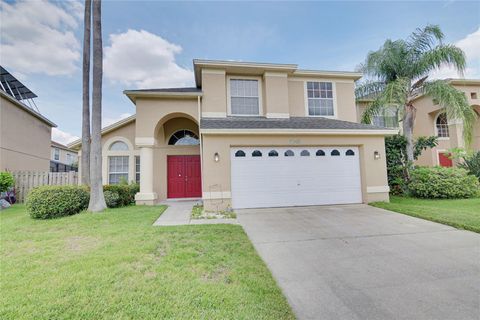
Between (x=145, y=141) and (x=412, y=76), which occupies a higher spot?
(x=412, y=76)

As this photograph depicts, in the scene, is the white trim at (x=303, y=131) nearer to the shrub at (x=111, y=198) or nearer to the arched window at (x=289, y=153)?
the arched window at (x=289, y=153)

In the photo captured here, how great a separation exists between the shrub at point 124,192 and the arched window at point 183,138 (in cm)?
334

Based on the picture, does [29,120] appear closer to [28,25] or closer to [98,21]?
[28,25]

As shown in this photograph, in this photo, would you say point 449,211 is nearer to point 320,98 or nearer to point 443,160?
point 320,98

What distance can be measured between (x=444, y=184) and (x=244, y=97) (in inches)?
393

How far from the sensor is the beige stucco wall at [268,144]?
8836 millimetres

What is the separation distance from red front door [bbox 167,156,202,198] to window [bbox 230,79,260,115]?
3.61 metres

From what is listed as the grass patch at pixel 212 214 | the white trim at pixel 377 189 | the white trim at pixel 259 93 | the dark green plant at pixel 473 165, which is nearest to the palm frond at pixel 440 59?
the dark green plant at pixel 473 165

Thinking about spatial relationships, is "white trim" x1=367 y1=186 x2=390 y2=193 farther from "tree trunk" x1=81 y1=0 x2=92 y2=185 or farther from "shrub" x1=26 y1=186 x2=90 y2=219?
"tree trunk" x1=81 y1=0 x2=92 y2=185

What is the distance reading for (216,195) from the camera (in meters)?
8.81

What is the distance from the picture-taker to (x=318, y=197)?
31.2 feet

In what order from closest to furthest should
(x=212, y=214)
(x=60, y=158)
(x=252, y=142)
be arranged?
1. (x=212, y=214)
2. (x=252, y=142)
3. (x=60, y=158)

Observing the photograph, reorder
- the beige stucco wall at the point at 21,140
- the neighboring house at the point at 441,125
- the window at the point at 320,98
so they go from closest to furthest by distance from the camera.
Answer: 1. the window at the point at 320,98
2. the beige stucco wall at the point at 21,140
3. the neighboring house at the point at 441,125

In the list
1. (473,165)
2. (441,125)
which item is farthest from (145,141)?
(441,125)
